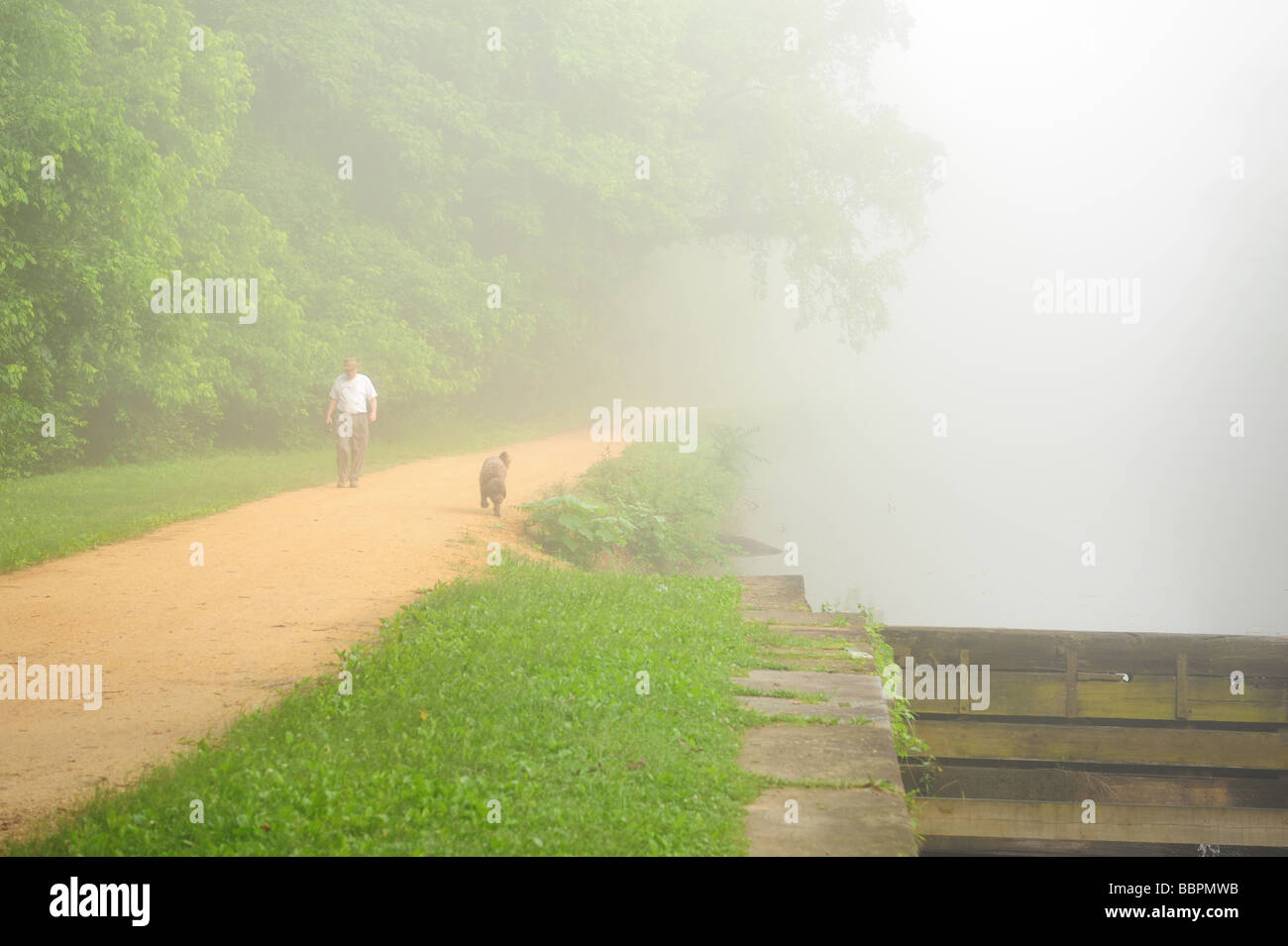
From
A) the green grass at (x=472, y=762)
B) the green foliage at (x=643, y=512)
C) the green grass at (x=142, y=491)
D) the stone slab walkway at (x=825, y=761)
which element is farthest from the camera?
the green foliage at (x=643, y=512)

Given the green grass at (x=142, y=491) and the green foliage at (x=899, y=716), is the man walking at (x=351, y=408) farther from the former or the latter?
the green foliage at (x=899, y=716)

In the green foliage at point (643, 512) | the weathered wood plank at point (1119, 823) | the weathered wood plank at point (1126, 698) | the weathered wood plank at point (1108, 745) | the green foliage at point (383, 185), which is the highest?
the green foliage at point (383, 185)

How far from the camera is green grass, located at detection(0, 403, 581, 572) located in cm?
1345

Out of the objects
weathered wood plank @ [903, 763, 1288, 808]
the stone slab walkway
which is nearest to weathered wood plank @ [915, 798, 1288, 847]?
weathered wood plank @ [903, 763, 1288, 808]

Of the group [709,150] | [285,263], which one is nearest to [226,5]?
[285,263]

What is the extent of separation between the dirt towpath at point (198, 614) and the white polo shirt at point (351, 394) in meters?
1.55

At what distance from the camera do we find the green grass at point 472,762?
5145 mm

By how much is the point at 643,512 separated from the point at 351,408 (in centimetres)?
499

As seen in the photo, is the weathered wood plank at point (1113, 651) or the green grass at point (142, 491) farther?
the green grass at point (142, 491)

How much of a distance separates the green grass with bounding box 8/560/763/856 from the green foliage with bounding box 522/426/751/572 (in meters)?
6.09

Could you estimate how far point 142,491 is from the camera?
18.6m

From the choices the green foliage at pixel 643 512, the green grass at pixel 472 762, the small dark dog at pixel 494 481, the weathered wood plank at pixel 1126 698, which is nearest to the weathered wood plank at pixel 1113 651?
the weathered wood plank at pixel 1126 698
